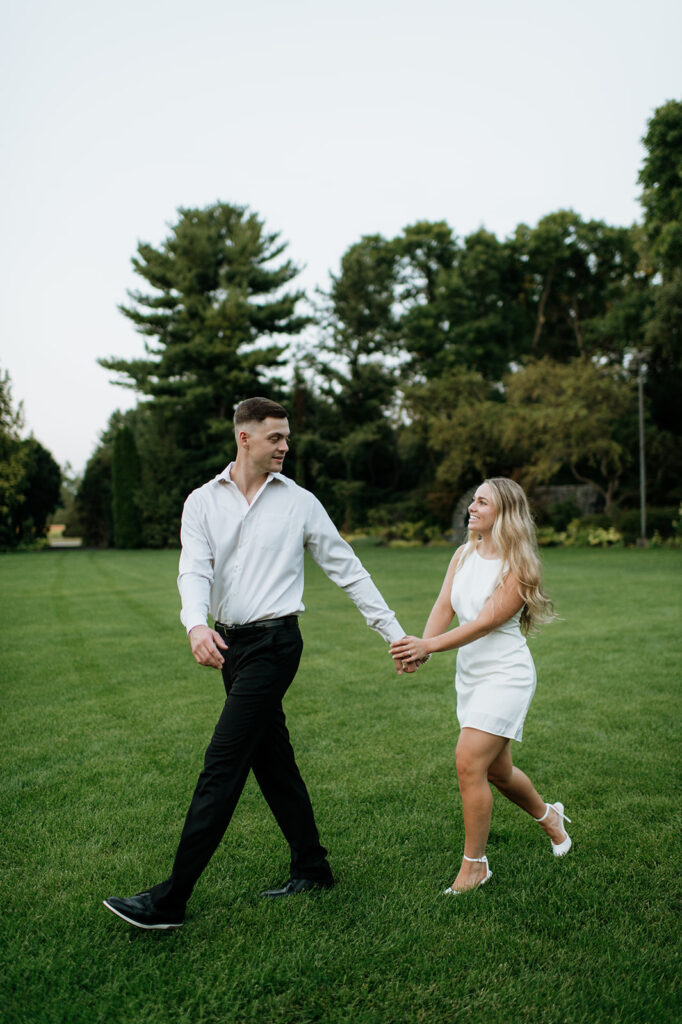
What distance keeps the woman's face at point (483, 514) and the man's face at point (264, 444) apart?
901 mm

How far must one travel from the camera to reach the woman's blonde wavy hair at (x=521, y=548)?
331cm

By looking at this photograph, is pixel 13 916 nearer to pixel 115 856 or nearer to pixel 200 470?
pixel 115 856

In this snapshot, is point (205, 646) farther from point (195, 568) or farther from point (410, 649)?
point (410, 649)

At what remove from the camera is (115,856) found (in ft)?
12.1

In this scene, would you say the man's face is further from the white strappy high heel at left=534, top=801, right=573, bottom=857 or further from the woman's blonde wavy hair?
the white strappy high heel at left=534, top=801, right=573, bottom=857

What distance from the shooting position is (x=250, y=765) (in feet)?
10.2

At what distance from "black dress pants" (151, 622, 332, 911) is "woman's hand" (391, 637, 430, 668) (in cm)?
50

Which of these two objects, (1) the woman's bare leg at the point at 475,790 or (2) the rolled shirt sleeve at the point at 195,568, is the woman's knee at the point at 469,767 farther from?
(2) the rolled shirt sleeve at the point at 195,568

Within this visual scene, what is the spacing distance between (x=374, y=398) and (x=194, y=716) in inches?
1340

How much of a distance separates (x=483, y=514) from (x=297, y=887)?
5.91 feet

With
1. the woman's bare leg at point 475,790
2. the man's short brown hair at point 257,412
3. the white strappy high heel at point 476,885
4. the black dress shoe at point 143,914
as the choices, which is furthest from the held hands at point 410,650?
the black dress shoe at point 143,914

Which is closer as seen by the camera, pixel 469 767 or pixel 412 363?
pixel 469 767

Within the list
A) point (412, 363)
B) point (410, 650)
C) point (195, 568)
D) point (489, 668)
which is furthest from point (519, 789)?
point (412, 363)

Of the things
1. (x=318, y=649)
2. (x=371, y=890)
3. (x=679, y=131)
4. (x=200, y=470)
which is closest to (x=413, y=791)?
(x=371, y=890)
